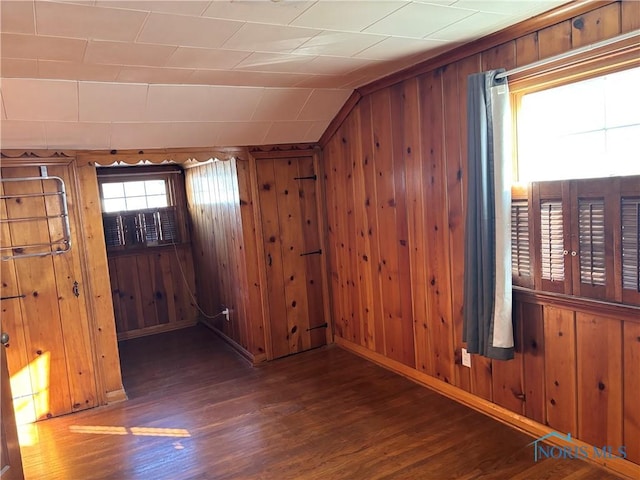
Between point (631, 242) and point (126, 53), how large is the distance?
2.51 m

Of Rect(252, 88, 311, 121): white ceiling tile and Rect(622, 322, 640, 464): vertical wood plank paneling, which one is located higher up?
Rect(252, 88, 311, 121): white ceiling tile

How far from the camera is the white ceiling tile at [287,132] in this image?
12.8 ft

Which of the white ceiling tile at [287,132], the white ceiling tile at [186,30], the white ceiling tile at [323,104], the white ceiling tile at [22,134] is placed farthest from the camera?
the white ceiling tile at [287,132]

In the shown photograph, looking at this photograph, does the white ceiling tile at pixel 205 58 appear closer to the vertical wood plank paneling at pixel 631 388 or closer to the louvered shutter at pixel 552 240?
the louvered shutter at pixel 552 240

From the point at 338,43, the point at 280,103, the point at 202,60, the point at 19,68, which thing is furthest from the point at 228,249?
the point at 338,43

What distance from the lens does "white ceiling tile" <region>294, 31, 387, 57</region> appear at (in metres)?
2.37

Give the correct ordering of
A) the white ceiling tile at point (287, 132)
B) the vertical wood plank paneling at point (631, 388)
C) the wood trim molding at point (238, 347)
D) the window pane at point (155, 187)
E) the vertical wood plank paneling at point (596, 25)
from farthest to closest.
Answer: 1. the window pane at point (155, 187)
2. the wood trim molding at point (238, 347)
3. the white ceiling tile at point (287, 132)
4. the vertical wood plank paneling at point (631, 388)
5. the vertical wood plank paneling at point (596, 25)

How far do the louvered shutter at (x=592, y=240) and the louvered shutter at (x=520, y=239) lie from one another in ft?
1.00

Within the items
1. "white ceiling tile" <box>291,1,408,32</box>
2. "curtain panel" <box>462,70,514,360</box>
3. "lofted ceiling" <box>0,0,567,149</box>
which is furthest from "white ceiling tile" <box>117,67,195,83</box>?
"curtain panel" <box>462,70,514,360</box>

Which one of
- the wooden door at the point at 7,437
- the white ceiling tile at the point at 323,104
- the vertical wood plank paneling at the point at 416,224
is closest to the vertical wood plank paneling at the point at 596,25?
the vertical wood plank paneling at the point at 416,224

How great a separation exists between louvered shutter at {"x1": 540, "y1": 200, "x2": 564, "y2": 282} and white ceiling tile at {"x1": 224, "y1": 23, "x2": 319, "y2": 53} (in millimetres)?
1451

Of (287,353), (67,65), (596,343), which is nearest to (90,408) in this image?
(287,353)

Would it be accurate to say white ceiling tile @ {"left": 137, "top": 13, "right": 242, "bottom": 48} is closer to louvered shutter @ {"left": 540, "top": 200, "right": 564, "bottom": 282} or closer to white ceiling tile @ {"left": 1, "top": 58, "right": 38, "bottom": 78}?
white ceiling tile @ {"left": 1, "top": 58, "right": 38, "bottom": 78}

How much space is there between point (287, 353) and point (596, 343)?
262cm
